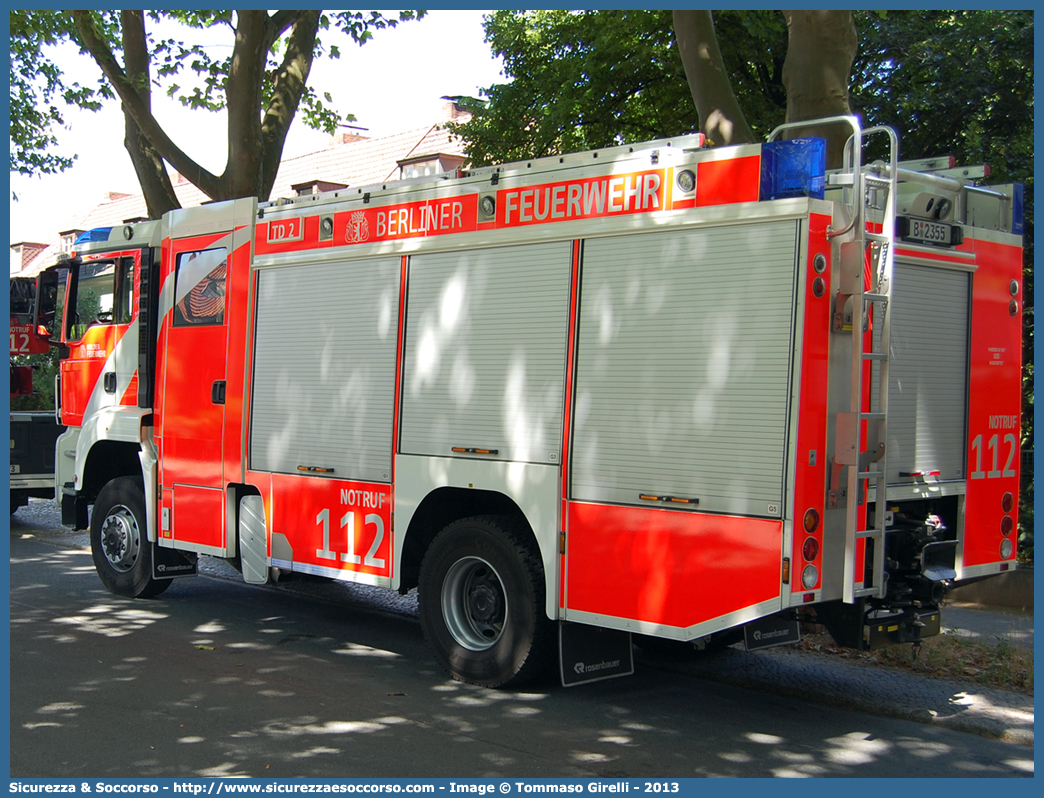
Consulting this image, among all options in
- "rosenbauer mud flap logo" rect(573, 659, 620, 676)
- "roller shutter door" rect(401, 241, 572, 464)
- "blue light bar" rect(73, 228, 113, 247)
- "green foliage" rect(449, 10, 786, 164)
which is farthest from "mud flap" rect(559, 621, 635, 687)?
"green foliage" rect(449, 10, 786, 164)

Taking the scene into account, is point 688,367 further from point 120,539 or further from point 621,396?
point 120,539

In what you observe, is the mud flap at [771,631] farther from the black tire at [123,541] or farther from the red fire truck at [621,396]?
the black tire at [123,541]

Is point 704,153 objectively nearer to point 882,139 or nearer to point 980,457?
point 980,457

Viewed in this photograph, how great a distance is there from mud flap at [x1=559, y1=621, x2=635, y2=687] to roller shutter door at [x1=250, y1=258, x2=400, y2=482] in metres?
1.71

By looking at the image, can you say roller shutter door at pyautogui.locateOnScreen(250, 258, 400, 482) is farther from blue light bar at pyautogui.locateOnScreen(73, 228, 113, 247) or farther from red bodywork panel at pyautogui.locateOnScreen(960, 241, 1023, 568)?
red bodywork panel at pyautogui.locateOnScreen(960, 241, 1023, 568)

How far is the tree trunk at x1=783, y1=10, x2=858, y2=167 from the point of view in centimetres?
819

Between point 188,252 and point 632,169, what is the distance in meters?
4.43

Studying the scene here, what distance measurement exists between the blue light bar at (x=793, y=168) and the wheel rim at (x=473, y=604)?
293cm

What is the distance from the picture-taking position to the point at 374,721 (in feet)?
19.8

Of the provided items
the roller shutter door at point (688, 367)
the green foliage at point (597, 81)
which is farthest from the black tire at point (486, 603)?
the green foliage at point (597, 81)

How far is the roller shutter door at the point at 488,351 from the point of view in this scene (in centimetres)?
639

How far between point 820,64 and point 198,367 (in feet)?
17.8

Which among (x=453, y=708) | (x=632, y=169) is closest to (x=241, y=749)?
(x=453, y=708)

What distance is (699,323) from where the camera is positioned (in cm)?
571
